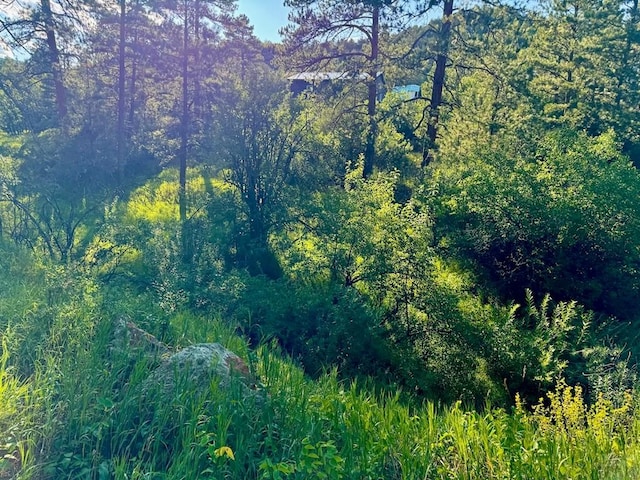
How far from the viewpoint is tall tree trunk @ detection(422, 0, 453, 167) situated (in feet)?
34.5

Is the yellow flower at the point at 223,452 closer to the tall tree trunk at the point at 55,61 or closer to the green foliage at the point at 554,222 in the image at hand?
the green foliage at the point at 554,222

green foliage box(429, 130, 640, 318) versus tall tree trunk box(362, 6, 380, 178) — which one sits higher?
tall tree trunk box(362, 6, 380, 178)

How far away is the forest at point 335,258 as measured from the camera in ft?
9.63

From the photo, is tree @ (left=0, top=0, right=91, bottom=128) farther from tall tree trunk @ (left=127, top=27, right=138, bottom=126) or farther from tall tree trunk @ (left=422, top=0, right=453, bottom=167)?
tall tree trunk @ (left=422, top=0, right=453, bottom=167)

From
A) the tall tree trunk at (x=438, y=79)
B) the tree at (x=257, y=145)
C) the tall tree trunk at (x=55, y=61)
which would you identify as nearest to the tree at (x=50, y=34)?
the tall tree trunk at (x=55, y=61)

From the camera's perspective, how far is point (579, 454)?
2781 mm

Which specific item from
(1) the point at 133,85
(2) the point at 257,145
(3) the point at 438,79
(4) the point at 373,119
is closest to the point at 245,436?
(2) the point at 257,145

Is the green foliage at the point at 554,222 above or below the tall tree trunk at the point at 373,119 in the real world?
below

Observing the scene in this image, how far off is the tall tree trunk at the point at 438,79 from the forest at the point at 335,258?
2.7 inches

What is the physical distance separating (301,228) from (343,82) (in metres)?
5.66

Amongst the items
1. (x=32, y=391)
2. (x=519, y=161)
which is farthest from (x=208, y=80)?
(x=32, y=391)

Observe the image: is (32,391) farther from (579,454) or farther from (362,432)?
(579,454)

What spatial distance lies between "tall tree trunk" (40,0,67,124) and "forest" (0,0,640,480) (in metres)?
0.09

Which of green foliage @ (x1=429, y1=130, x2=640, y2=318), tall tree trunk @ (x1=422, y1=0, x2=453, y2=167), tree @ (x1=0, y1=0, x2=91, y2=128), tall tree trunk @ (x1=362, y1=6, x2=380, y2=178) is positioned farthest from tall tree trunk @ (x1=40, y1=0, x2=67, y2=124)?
green foliage @ (x1=429, y1=130, x2=640, y2=318)
